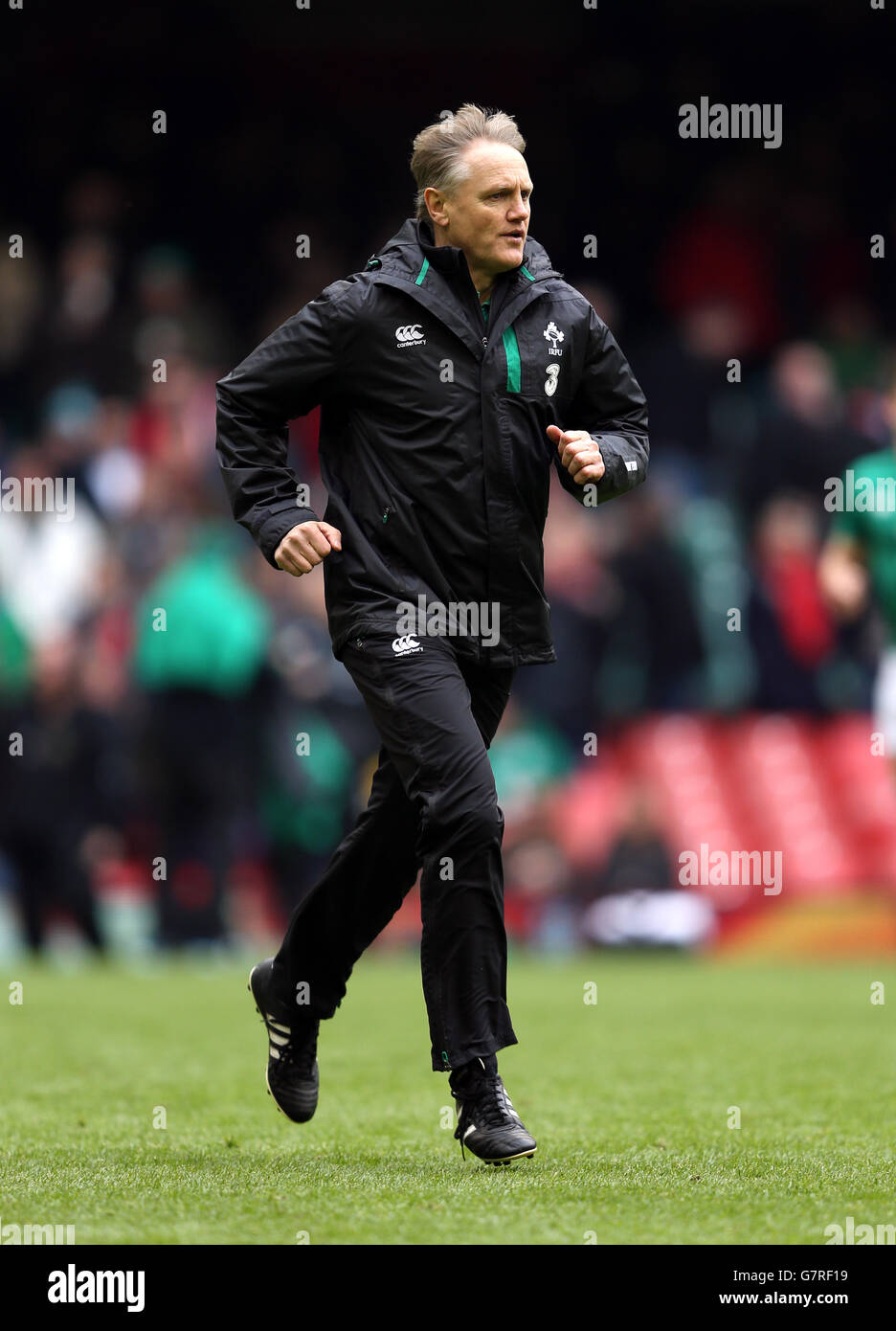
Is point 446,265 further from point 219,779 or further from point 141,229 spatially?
Answer: point 141,229

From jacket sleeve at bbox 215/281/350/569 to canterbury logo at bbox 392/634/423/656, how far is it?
0.35 m

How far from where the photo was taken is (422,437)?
5.20 metres

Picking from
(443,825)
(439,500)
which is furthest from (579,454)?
(443,825)

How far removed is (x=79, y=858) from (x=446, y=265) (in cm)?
824

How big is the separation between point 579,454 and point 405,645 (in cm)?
60

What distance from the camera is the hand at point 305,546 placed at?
5070 millimetres

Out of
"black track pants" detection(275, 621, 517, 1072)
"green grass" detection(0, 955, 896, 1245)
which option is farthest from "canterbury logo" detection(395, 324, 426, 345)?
"green grass" detection(0, 955, 896, 1245)

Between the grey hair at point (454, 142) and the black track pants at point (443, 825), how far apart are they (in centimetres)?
110

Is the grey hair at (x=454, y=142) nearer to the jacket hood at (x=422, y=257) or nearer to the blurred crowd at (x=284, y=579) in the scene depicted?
the jacket hood at (x=422, y=257)

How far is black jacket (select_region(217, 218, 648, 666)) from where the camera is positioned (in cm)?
518

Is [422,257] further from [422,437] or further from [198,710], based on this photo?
[198,710]

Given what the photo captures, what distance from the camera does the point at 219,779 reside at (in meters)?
13.0

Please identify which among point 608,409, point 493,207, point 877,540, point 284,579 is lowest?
point 608,409
